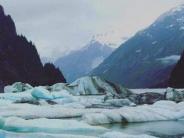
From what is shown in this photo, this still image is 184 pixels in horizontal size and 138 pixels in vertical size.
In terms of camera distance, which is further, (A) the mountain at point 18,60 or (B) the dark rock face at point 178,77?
(B) the dark rock face at point 178,77

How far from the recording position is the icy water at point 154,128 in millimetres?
15087

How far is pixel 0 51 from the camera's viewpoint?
93.6 metres

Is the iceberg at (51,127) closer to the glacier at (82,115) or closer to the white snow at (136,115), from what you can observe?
the glacier at (82,115)

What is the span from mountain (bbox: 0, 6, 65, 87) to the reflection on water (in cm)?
7151

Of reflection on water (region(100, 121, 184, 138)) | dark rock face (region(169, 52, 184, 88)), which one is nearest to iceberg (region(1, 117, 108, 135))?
reflection on water (region(100, 121, 184, 138))

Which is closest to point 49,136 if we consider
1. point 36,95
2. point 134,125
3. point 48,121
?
point 48,121

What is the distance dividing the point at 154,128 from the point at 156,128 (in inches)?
2.5

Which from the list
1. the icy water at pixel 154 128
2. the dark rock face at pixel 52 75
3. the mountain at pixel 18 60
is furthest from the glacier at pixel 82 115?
the dark rock face at pixel 52 75

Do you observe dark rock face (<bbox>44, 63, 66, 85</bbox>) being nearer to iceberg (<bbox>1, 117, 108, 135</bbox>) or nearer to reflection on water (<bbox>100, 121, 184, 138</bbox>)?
reflection on water (<bbox>100, 121, 184, 138</bbox>)

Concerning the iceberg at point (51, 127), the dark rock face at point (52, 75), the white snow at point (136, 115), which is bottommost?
the iceberg at point (51, 127)

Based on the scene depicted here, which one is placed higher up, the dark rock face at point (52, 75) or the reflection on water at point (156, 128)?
the dark rock face at point (52, 75)

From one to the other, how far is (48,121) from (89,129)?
1.45 metres

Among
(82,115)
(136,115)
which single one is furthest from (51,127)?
(82,115)

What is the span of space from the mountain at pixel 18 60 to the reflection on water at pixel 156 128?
7151 cm
